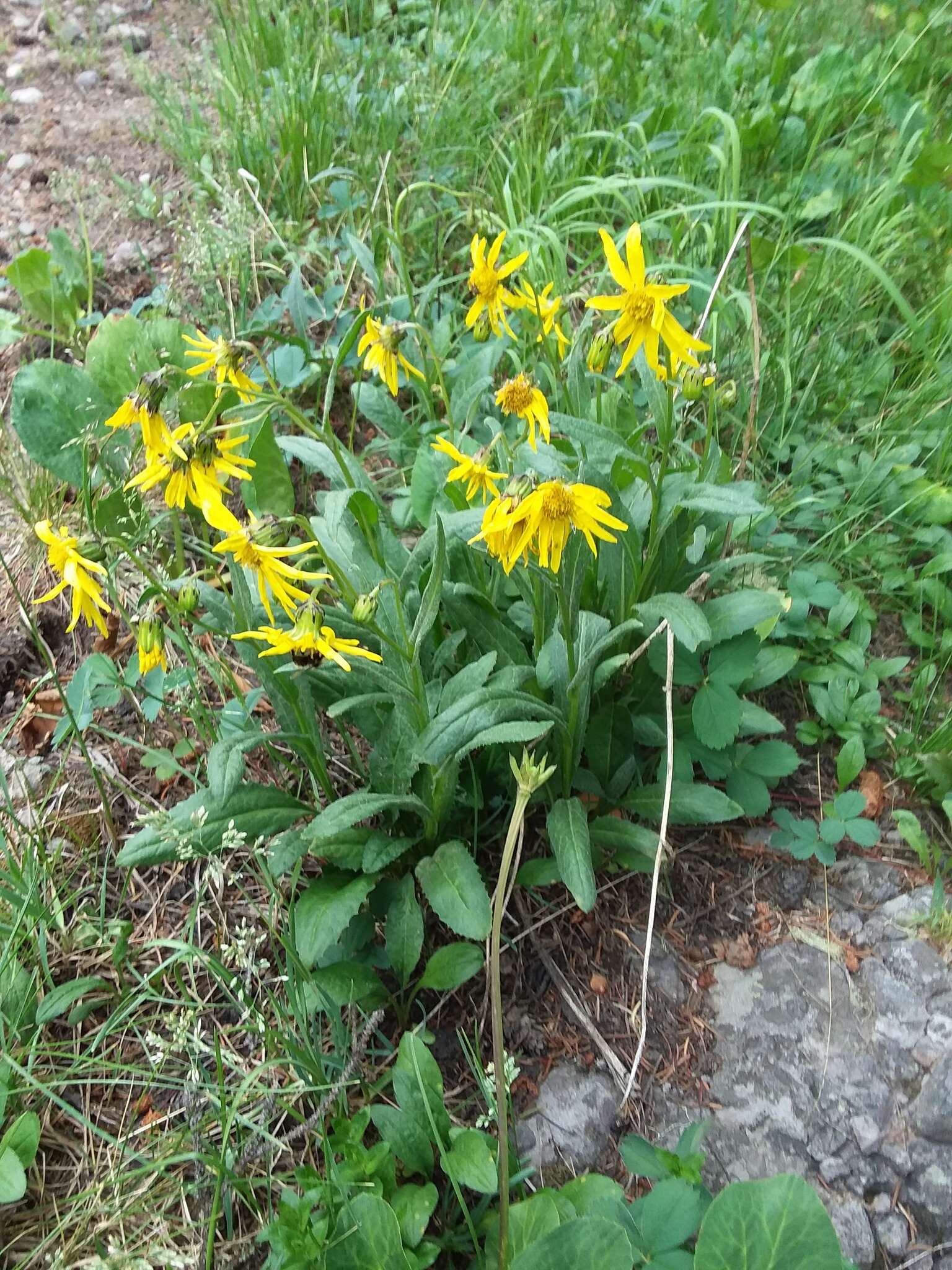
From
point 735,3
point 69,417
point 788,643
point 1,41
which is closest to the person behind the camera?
point 788,643

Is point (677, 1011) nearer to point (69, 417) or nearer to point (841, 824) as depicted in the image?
point (841, 824)

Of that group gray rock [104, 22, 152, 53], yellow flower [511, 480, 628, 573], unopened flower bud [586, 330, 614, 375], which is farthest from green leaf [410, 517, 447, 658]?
gray rock [104, 22, 152, 53]

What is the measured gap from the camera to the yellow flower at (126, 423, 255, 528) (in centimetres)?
139

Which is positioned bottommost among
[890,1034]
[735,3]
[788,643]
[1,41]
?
[890,1034]

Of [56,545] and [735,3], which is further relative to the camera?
[735,3]

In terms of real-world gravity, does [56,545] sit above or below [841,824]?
above

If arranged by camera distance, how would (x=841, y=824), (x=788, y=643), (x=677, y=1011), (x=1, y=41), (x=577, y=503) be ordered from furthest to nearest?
(x=1, y=41) < (x=788, y=643) < (x=841, y=824) < (x=677, y=1011) < (x=577, y=503)

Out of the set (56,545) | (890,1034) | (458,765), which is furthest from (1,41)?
(890,1034)

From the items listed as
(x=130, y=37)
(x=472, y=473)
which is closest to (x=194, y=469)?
(x=472, y=473)

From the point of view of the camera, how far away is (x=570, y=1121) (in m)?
1.50

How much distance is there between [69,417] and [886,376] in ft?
6.96

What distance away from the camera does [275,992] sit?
1.56 meters

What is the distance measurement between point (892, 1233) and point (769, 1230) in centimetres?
41

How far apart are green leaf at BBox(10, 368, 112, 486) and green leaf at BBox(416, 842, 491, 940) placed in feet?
4.34
